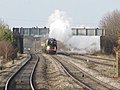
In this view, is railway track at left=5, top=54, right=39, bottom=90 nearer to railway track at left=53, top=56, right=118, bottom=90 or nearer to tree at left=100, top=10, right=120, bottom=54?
railway track at left=53, top=56, right=118, bottom=90

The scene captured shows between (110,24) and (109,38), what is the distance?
6.84m

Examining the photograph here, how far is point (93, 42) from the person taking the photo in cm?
13750

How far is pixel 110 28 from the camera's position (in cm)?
10169


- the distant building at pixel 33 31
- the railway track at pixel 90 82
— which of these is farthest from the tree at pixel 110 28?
the railway track at pixel 90 82

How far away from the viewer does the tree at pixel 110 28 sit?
316ft

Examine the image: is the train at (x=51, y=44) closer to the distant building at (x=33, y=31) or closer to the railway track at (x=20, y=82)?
the distant building at (x=33, y=31)

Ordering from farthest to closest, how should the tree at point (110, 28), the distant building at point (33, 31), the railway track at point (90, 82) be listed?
1. the distant building at point (33, 31)
2. the tree at point (110, 28)
3. the railway track at point (90, 82)

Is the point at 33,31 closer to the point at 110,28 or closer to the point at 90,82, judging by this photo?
the point at 110,28

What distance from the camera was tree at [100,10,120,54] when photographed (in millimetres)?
96244

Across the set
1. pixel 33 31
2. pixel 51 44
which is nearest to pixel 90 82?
pixel 51 44

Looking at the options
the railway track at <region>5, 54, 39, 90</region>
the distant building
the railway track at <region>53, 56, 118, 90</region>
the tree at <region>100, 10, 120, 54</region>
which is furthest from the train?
the railway track at <region>5, 54, 39, 90</region>

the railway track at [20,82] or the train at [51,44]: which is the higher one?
the train at [51,44]

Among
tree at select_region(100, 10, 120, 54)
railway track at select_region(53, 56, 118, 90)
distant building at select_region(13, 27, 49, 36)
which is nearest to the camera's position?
railway track at select_region(53, 56, 118, 90)

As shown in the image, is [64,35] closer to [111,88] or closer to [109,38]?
[109,38]
